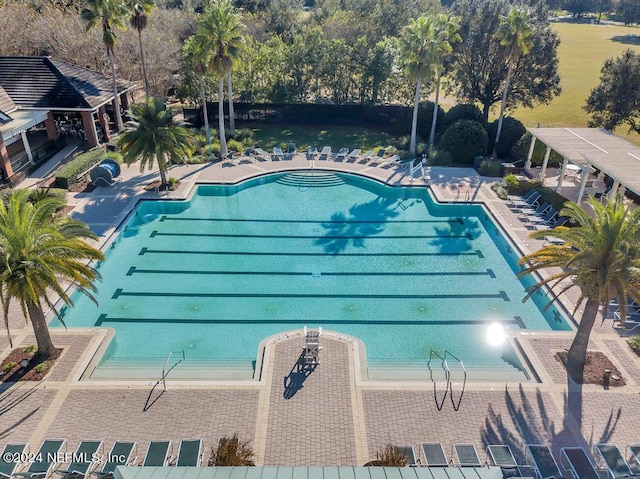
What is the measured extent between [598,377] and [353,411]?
Answer: 24.7 ft

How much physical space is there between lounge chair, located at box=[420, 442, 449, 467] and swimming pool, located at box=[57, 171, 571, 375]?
3733 mm

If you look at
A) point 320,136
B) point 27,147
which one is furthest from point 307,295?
point 27,147

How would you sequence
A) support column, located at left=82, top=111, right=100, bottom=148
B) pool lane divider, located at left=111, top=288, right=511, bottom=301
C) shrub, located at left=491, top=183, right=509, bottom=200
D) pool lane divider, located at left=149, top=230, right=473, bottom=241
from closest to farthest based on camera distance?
1. pool lane divider, located at left=111, top=288, right=511, bottom=301
2. pool lane divider, located at left=149, top=230, right=473, bottom=241
3. shrub, located at left=491, top=183, right=509, bottom=200
4. support column, located at left=82, top=111, right=100, bottom=148

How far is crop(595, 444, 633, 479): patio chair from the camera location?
10625 millimetres

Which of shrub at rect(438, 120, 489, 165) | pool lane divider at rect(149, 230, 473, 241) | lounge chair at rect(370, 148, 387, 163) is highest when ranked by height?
shrub at rect(438, 120, 489, 165)

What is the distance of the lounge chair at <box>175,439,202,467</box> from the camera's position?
10617 mm

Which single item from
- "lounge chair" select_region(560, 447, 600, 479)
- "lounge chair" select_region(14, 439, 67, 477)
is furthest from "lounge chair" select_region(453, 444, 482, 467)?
"lounge chair" select_region(14, 439, 67, 477)

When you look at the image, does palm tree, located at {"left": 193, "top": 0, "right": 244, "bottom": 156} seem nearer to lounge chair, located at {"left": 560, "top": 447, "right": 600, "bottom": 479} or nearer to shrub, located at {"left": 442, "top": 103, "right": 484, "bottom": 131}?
shrub, located at {"left": 442, "top": 103, "right": 484, "bottom": 131}

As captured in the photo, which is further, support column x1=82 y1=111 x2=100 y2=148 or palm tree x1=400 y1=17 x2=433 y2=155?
support column x1=82 y1=111 x2=100 y2=148

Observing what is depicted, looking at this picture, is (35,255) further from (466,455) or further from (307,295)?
(466,455)

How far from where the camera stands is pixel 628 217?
1265cm

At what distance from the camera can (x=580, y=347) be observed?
13688 millimetres

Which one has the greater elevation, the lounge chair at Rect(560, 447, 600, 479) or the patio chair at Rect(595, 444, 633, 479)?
the patio chair at Rect(595, 444, 633, 479)

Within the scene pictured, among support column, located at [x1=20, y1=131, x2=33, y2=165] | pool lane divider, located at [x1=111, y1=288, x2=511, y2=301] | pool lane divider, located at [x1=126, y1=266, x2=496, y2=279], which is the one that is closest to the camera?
pool lane divider, located at [x1=111, y1=288, x2=511, y2=301]
